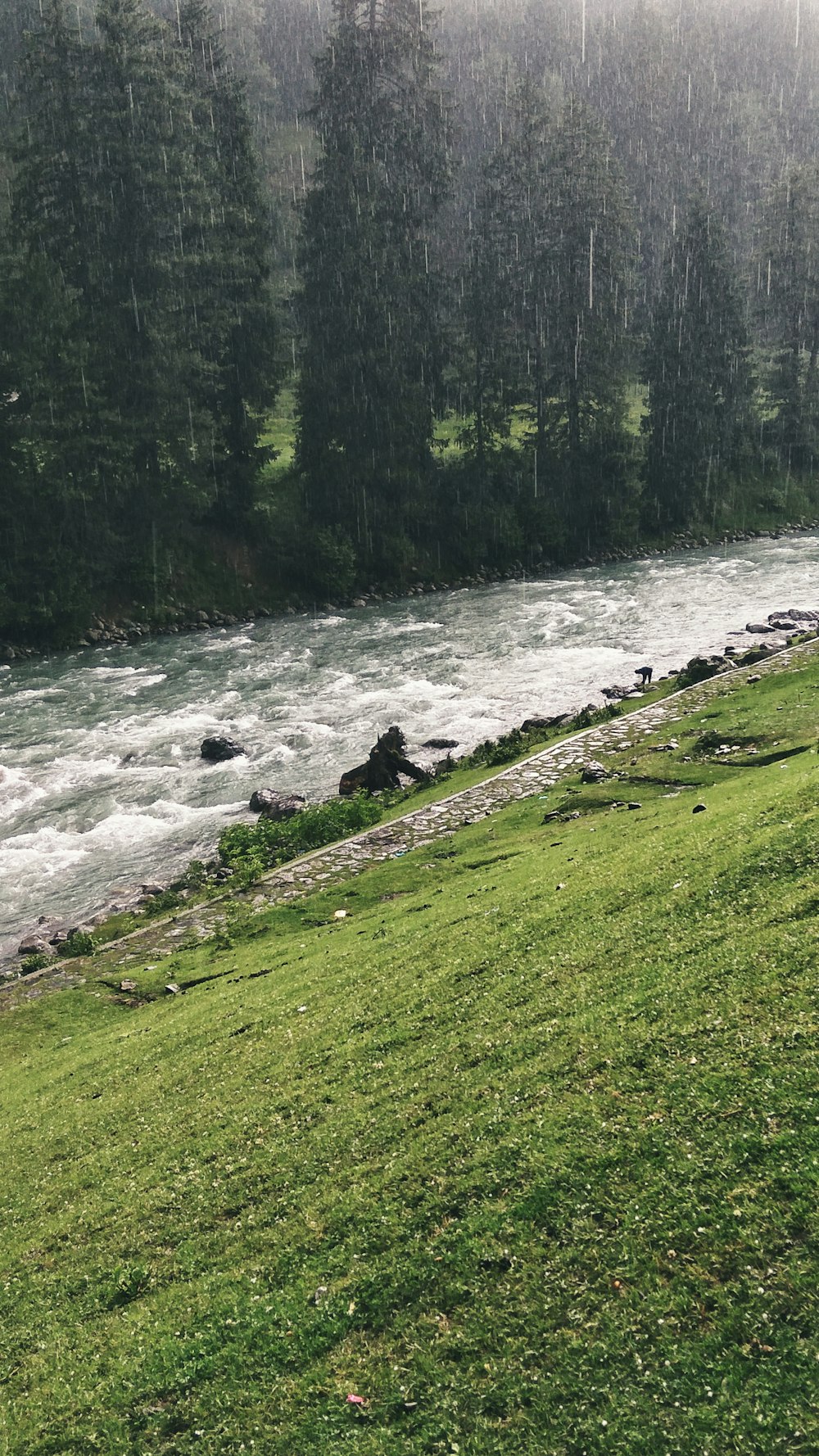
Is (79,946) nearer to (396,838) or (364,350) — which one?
(396,838)

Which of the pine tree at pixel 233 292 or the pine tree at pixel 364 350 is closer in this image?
the pine tree at pixel 233 292

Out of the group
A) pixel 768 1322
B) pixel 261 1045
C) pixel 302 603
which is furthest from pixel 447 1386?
pixel 302 603

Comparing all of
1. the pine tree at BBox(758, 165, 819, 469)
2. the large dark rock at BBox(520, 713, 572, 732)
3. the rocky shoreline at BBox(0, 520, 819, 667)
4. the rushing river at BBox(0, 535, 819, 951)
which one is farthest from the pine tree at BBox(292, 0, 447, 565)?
the pine tree at BBox(758, 165, 819, 469)

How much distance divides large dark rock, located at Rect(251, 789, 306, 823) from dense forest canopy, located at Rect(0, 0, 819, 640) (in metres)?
33.5

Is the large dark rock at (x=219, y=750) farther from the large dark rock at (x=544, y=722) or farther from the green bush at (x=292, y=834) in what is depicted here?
the large dark rock at (x=544, y=722)

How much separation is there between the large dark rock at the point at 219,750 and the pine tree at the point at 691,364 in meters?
63.0

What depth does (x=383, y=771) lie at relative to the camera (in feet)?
113

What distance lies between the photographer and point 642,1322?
7750mm

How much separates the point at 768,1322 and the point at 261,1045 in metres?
9.13

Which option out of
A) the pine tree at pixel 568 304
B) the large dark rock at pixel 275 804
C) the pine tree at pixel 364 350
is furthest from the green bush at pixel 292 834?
the pine tree at pixel 568 304

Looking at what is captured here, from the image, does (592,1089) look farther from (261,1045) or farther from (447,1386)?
(261,1045)

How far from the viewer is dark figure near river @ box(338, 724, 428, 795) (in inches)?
1342

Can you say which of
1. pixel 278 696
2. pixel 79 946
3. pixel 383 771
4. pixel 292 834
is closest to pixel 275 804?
pixel 292 834

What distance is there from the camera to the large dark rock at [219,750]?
131 ft
